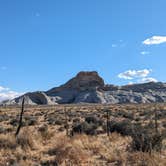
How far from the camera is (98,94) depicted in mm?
160750

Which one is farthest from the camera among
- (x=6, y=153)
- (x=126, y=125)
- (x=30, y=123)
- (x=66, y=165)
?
(x=30, y=123)

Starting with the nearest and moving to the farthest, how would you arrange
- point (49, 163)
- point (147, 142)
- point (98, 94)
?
point (49, 163) < point (147, 142) < point (98, 94)

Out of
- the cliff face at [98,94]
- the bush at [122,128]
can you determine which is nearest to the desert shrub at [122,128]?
the bush at [122,128]

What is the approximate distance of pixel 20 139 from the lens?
13.9 meters

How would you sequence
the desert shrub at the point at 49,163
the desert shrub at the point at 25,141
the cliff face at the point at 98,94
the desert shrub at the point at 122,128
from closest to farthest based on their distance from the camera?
the desert shrub at the point at 49,163 → the desert shrub at the point at 25,141 → the desert shrub at the point at 122,128 → the cliff face at the point at 98,94

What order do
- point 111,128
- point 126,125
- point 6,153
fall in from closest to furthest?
1. point 6,153
2. point 126,125
3. point 111,128

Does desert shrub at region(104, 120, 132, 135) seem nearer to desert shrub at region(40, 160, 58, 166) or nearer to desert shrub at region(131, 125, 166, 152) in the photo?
desert shrub at region(131, 125, 166, 152)

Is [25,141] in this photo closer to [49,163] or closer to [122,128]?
[49,163]

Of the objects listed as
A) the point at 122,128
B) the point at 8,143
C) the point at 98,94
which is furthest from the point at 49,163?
the point at 98,94

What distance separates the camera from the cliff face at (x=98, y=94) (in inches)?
6255

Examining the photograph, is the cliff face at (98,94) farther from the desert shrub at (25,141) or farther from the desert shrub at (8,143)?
the desert shrub at (25,141)

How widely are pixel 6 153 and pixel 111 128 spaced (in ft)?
28.7

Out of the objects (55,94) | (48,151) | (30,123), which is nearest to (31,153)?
(48,151)

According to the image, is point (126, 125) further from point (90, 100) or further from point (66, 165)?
point (90, 100)
